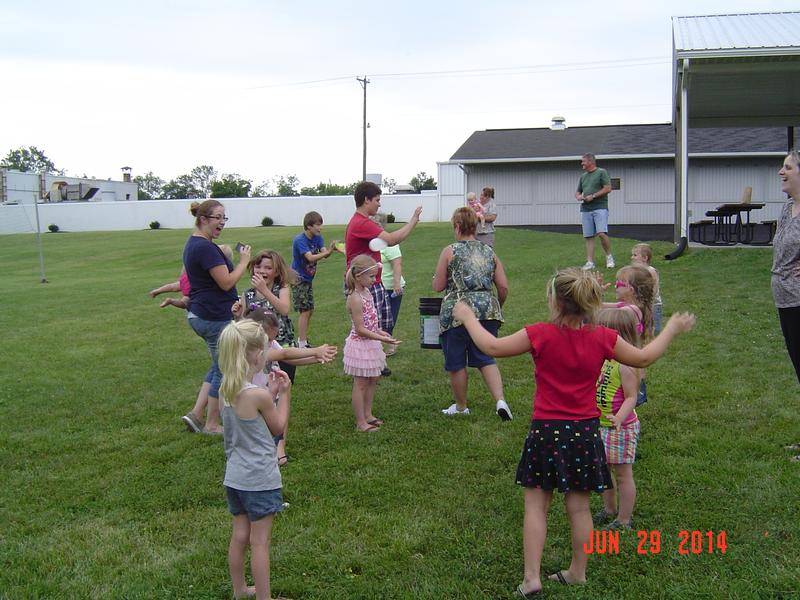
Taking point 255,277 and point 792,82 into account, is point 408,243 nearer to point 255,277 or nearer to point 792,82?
point 792,82

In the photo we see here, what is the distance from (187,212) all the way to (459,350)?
4305 cm

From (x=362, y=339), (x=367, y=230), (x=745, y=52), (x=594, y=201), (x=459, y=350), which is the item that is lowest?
(x=459, y=350)

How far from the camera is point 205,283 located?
5.49 m

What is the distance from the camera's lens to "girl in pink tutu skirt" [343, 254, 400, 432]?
5773 mm

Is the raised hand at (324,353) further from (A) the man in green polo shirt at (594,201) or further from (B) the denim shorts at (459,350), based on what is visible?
(A) the man in green polo shirt at (594,201)

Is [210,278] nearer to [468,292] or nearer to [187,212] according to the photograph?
[468,292]

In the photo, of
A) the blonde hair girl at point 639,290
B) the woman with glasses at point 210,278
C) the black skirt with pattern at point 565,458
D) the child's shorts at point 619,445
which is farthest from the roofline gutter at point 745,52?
the black skirt with pattern at point 565,458

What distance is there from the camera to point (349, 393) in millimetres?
7094

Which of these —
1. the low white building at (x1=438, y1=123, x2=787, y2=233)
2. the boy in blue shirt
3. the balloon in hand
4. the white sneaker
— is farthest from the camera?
the low white building at (x1=438, y1=123, x2=787, y2=233)

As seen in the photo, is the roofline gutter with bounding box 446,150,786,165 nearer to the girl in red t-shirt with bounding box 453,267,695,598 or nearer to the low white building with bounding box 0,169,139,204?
the girl in red t-shirt with bounding box 453,267,695,598

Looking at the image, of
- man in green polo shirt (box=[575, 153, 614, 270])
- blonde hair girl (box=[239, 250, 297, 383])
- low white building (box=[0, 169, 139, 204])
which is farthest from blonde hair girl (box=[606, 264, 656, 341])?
low white building (box=[0, 169, 139, 204])

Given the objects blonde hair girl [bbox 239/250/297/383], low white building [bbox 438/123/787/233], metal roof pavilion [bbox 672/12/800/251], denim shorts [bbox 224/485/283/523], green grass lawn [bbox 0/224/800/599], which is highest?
metal roof pavilion [bbox 672/12/800/251]

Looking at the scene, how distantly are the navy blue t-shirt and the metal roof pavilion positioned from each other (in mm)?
Result: 9554
